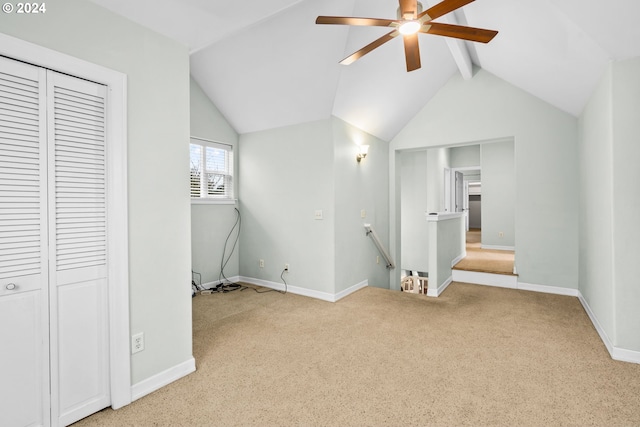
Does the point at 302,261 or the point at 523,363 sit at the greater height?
the point at 302,261

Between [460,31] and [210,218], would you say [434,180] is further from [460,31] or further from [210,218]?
[460,31]

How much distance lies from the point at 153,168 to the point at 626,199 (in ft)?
11.7

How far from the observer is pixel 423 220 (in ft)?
25.0

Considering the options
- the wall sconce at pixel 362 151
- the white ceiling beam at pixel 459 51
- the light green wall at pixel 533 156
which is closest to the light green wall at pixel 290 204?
the wall sconce at pixel 362 151

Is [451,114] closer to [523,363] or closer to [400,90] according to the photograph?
[400,90]

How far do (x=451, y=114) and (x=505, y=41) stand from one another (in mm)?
1479

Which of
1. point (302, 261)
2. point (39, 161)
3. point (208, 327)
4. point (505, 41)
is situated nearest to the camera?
point (39, 161)

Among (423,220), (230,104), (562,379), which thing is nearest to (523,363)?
(562,379)

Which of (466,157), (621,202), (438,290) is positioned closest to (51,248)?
(621,202)

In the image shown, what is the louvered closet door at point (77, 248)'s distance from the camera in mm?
1699

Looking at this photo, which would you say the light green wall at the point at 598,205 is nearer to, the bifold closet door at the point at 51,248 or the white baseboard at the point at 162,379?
the white baseboard at the point at 162,379

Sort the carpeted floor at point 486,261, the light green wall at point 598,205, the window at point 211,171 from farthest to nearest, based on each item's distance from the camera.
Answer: the carpeted floor at point 486,261, the window at point 211,171, the light green wall at point 598,205

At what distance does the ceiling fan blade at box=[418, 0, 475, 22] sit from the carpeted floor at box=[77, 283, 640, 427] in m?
2.44

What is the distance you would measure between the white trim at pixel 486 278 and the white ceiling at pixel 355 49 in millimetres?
2406
